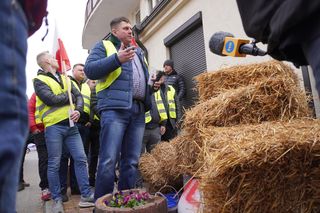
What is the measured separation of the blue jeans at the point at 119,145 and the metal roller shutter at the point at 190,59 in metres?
3.09

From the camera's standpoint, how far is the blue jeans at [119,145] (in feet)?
9.87

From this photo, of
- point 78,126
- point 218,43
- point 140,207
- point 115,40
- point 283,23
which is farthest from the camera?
point 78,126

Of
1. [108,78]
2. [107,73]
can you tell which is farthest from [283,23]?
[108,78]

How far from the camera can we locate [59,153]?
381cm

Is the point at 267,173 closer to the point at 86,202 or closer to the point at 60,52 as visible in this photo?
the point at 86,202

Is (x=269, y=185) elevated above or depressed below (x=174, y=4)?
below

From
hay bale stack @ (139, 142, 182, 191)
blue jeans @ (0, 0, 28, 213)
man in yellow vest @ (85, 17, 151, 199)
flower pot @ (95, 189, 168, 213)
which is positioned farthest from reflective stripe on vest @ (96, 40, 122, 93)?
blue jeans @ (0, 0, 28, 213)

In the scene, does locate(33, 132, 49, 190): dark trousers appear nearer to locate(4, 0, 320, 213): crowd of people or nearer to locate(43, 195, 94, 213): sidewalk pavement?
locate(4, 0, 320, 213): crowd of people

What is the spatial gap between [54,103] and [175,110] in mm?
2502

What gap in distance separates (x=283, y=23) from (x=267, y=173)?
128 centimetres

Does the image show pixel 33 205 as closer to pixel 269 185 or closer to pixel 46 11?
pixel 269 185

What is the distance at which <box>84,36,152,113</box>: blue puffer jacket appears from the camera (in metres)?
3.03

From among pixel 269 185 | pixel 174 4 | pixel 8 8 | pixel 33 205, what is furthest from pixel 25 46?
pixel 174 4

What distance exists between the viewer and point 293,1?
0.85m
